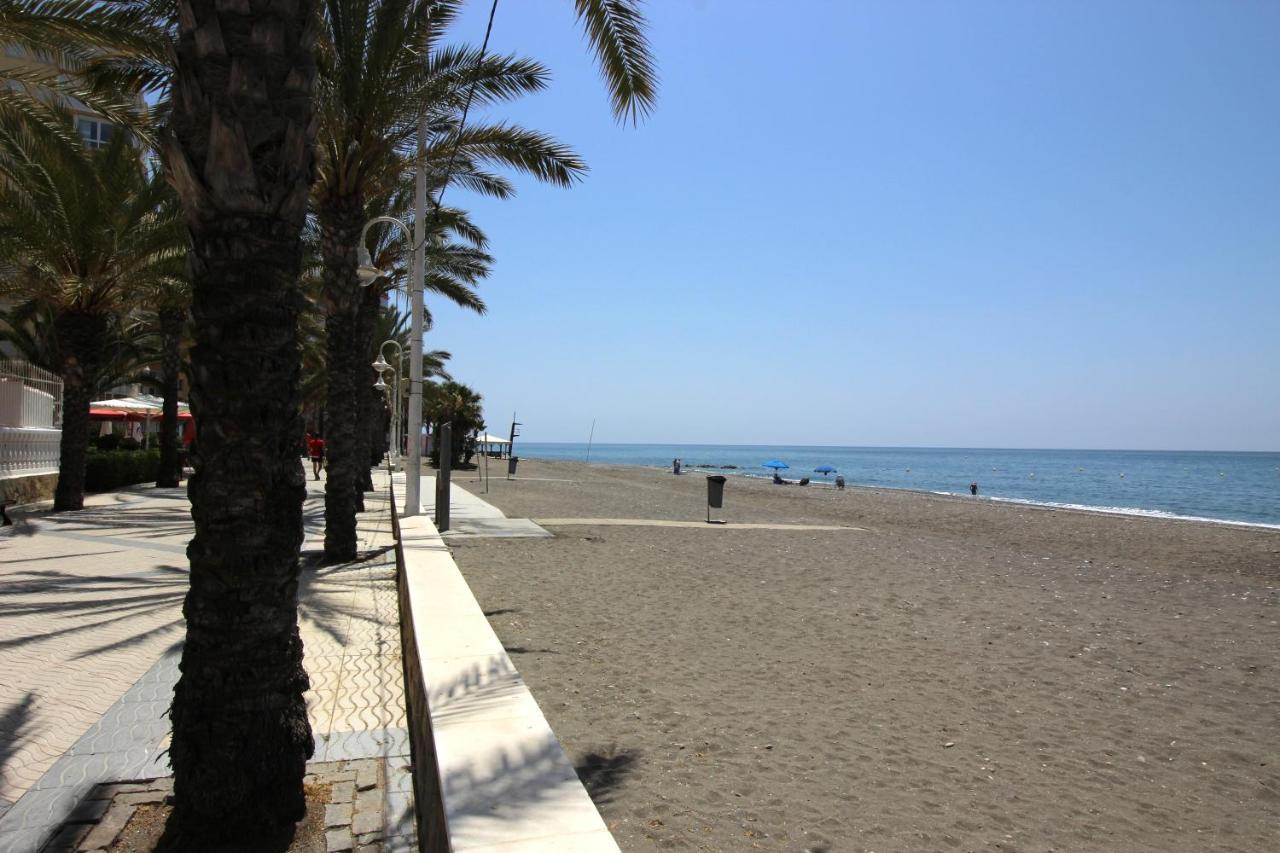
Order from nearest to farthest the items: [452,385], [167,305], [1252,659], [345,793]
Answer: [345,793]
[1252,659]
[167,305]
[452,385]

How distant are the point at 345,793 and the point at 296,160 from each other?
262cm

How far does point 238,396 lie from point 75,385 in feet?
49.9

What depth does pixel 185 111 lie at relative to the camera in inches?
114

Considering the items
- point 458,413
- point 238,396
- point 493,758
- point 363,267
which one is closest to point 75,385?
point 363,267

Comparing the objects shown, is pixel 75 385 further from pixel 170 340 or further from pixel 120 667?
pixel 120 667

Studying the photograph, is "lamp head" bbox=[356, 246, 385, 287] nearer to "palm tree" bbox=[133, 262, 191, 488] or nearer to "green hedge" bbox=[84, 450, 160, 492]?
"palm tree" bbox=[133, 262, 191, 488]

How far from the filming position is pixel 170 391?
67.9ft

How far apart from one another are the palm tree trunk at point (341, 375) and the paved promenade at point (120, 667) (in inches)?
21.6

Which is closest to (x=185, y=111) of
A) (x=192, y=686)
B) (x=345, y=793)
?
(x=192, y=686)

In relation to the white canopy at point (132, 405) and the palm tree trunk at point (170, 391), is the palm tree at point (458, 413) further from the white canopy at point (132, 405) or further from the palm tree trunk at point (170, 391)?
the palm tree trunk at point (170, 391)

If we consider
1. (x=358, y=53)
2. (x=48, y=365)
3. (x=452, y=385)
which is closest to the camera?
(x=358, y=53)

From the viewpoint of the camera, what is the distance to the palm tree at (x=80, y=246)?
542 inches

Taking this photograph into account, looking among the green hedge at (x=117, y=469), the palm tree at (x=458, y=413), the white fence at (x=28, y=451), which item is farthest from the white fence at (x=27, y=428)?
Result: the palm tree at (x=458, y=413)

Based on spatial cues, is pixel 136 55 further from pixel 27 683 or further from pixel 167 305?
pixel 167 305
